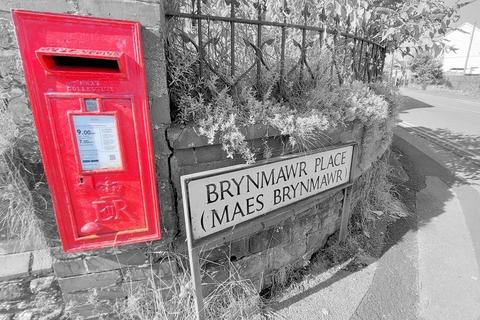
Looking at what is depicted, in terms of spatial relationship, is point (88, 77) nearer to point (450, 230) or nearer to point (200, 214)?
point (200, 214)

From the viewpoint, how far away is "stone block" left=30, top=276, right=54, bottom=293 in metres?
2.05

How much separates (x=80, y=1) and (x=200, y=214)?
122 cm

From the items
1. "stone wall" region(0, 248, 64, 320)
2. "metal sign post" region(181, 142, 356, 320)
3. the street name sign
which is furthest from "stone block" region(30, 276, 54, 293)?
the street name sign

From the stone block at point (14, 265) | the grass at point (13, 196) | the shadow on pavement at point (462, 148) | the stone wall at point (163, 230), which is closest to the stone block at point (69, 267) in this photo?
the stone wall at point (163, 230)

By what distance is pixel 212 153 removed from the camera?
69.4 inches

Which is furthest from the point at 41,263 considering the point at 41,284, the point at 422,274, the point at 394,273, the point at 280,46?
the point at 422,274

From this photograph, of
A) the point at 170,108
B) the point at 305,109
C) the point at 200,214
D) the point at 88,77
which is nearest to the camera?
the point at 88,77

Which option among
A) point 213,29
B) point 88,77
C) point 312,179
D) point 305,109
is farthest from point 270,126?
point 88,77

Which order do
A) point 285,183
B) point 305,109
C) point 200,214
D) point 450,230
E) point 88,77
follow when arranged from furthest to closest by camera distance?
point 450,230 → point 305,109 → point 285,183 → point 200,214 → point 88,77

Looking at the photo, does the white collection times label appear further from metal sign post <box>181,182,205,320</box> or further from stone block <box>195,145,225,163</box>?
A: stone block <box>195,145,225,163</box>

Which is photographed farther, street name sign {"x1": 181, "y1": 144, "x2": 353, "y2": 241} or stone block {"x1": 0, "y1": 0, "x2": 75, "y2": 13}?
street name sign {"x1": 181, "y1": 144, "x2": 353, "y2": 241}

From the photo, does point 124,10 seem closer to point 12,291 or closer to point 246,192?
point 246,192

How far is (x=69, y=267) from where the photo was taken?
1678 mm

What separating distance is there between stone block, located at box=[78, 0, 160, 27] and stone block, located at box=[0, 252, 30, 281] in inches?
72.9
